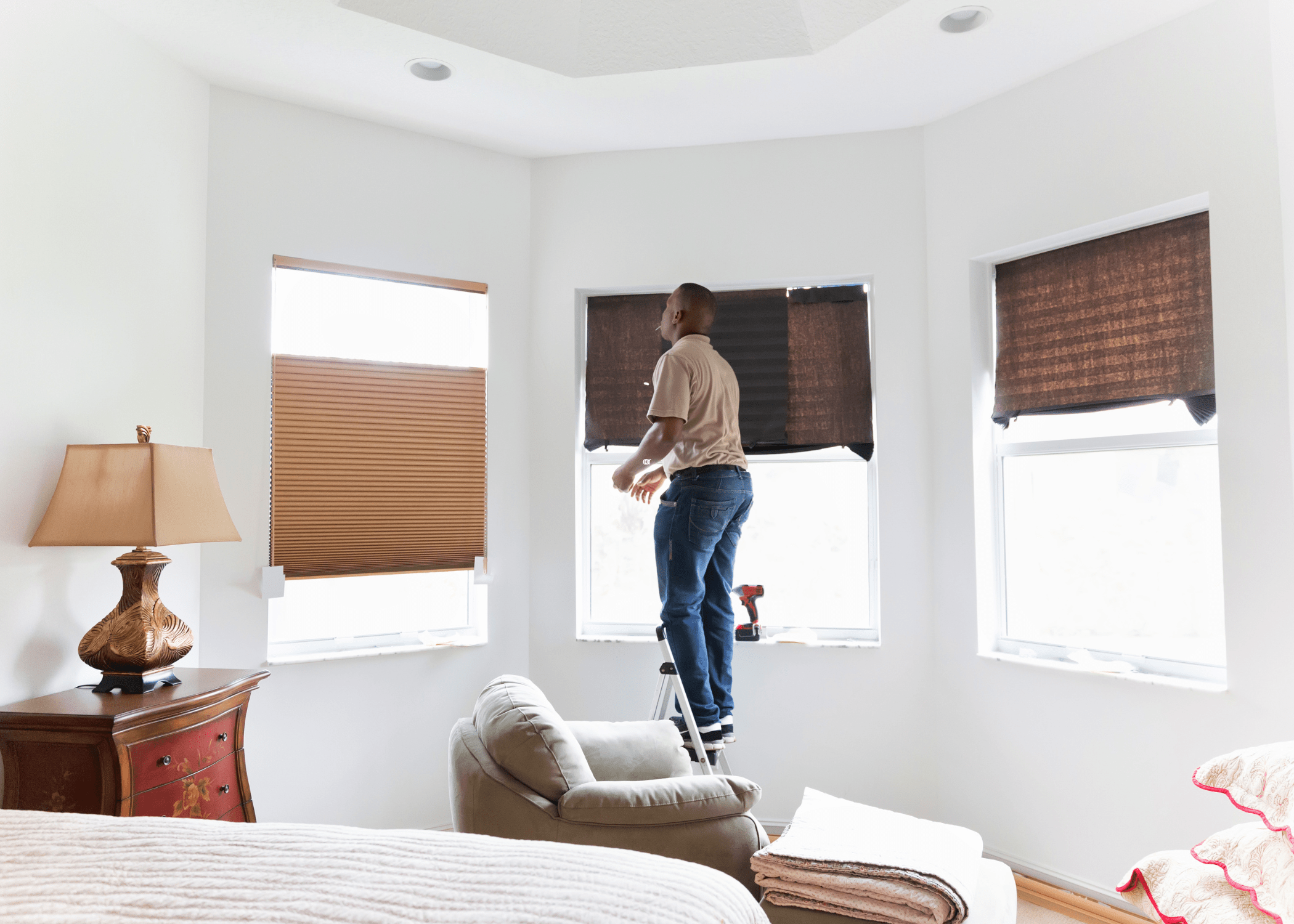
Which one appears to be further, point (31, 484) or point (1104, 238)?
point (1104, 238)

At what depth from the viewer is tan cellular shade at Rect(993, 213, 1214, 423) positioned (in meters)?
2.71

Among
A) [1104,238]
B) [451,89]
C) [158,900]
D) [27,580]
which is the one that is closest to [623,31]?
[451,89]

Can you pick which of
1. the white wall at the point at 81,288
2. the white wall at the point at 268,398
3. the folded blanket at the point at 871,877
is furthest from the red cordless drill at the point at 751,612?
the white wall at the point at 81,288

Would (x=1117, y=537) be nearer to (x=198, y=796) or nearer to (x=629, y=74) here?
(x=629, y=74)

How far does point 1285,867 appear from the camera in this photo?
5.26 ft

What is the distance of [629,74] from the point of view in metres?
3.00

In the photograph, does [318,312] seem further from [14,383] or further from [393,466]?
[14,383]

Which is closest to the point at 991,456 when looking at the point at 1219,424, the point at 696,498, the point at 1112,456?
the point at 1112,456

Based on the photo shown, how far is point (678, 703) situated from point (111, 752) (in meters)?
1.54

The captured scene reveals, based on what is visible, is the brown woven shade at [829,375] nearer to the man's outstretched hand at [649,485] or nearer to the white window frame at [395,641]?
the man's outstretched hand at [649,485]

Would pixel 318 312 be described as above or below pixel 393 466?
above

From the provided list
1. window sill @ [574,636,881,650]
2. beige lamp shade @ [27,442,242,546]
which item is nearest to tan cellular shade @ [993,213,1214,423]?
window sill @ [574,636,881,650]

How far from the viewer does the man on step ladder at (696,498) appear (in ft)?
9.01

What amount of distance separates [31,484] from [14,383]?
0.29 meters
